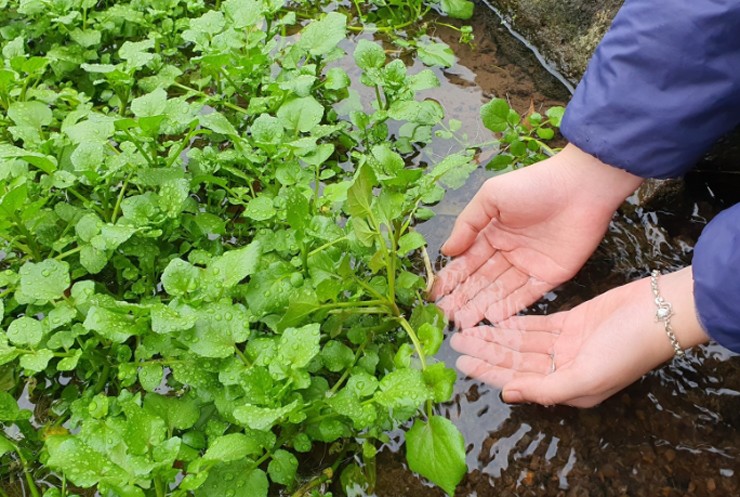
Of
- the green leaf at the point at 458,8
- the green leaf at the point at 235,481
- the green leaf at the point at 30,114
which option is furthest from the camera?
the green leaf at the point at 458,8

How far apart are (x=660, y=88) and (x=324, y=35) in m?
0.99

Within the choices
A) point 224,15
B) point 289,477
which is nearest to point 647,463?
point 289,477

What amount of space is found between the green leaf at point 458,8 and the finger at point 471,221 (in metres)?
0.99

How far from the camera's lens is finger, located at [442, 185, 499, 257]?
1640mm

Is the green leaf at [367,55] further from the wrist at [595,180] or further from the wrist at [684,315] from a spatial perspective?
the wrist at [684,315]

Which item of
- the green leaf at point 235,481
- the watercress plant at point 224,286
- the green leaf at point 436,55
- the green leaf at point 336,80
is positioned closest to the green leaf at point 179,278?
the watercress plant at point 224,286

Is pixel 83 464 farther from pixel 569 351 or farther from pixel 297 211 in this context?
pixel 569 351

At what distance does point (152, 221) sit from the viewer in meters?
1.61

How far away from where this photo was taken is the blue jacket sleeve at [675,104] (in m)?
1.30

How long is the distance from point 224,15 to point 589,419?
5.32 feet

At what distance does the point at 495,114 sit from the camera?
1.82 m

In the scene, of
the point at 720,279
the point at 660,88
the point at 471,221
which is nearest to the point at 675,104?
the point at 660,88

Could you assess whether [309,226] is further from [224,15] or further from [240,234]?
[224,15]

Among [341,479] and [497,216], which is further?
[497,216]
